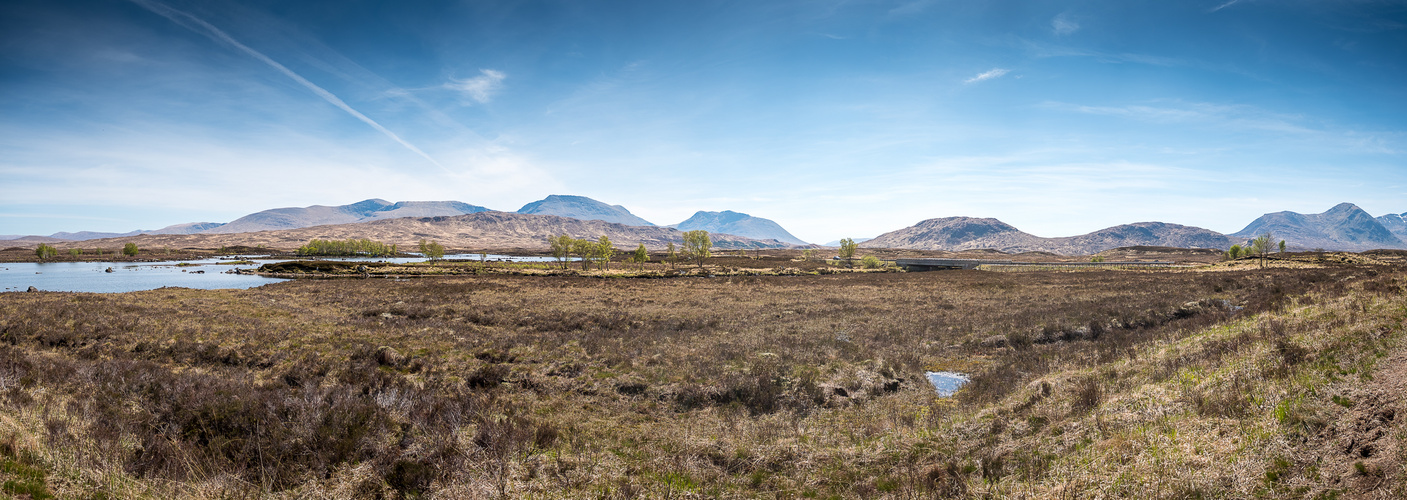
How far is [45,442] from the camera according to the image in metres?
7.05

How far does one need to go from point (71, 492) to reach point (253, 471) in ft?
5.54

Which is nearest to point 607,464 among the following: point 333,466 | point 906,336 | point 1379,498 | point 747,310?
point 333,466

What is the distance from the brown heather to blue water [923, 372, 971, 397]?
22.0 inches

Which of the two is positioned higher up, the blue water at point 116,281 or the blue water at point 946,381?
the blue water at point 116,281

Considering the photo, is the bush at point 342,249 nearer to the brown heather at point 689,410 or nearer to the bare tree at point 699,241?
the bare tree at point 699,241

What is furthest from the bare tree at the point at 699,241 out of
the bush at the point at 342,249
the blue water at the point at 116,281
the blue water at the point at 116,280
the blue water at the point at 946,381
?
the bush at the point at 342,249

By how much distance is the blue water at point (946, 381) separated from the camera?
1508cm

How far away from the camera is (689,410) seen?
13.1 m

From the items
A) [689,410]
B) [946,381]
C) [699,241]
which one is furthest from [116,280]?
[699,241]

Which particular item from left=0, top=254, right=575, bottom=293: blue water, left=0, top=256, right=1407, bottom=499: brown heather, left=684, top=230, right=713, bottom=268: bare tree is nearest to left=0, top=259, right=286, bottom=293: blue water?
left=0, top=254, right=575, bottom=293: blue water

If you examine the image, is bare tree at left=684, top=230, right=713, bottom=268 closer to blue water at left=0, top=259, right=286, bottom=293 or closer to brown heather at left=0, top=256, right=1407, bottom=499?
blue water at left=0, top=259, right=286, bottom=293

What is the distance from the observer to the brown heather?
6879mm

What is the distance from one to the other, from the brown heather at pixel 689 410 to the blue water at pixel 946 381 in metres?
0.56

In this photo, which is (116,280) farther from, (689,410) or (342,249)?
(342,249)
